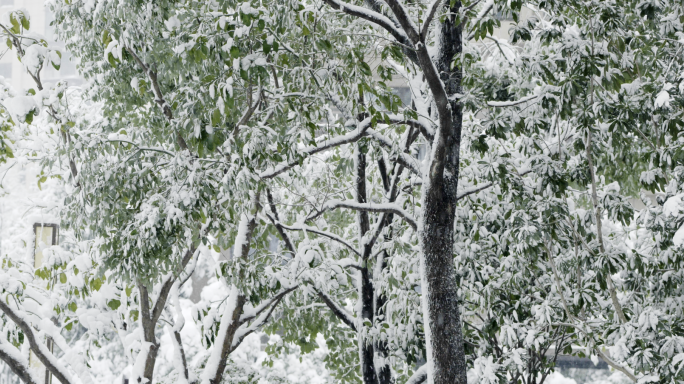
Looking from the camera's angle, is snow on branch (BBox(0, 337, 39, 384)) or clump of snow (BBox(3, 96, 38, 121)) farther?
snow on branch (BBox(0, 337, 39, 384))

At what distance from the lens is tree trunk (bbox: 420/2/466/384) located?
6.39m

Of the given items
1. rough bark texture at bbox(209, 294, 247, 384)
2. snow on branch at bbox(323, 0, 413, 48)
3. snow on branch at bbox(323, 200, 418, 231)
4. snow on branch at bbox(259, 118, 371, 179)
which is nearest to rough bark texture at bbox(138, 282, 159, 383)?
rough bark texture at bbox(209, 294, 247, 384)

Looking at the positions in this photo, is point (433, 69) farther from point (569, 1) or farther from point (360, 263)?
point (360, 263)

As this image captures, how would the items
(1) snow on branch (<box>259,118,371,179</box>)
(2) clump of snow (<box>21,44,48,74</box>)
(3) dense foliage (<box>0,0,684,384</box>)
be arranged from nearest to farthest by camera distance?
(2) clump of snow (<box>21,44,48,74</box>) → (3) dense foliage (<box>0,0,684,384</box>) → (1) snow on branch (<box>259,118,371,179</box>)

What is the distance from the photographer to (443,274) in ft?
21.2

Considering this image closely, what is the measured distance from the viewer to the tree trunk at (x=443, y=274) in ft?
21.0

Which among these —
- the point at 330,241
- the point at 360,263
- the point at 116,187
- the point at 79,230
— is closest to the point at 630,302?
the point at 360,263

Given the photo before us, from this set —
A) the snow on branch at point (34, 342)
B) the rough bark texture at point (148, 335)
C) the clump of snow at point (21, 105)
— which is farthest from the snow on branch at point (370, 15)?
the snow on branch at point (34, 342)

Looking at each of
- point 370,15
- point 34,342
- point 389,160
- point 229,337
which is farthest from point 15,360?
point 370,15

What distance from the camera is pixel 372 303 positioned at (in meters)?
9.41

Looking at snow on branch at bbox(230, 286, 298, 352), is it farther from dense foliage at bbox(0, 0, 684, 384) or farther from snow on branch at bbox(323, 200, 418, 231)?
snow on branch at bbox(323, 200, 418, 231)

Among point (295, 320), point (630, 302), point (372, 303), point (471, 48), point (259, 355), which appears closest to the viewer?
point (630, 302)

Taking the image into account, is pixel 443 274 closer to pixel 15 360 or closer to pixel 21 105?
pixel 21 105

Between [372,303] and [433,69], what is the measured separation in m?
4.49
